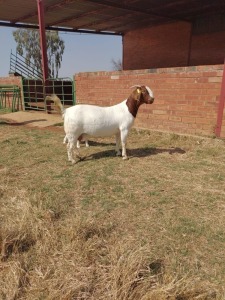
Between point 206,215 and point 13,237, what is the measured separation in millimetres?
2229

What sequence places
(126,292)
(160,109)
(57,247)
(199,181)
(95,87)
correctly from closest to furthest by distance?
(126,292)
(57,247)
(199,181)
(160,109)
(95,87)

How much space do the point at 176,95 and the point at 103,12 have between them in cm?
893

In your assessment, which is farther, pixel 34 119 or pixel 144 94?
pixel 34 119

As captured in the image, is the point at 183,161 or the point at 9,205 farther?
the point at 183,161

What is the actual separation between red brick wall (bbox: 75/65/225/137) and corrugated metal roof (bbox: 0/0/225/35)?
469 centimetres

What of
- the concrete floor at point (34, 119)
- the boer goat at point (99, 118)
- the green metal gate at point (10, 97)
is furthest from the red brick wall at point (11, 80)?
the boer goat at point (99, 118)

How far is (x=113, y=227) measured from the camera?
121 inches

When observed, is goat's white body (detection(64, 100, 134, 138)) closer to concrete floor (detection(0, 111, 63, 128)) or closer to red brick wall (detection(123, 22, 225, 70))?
concrete floor (detection(0, 111, 63, 128))

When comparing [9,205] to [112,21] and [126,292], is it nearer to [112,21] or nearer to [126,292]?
[126,292]

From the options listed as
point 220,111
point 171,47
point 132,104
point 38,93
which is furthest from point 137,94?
point 171,47

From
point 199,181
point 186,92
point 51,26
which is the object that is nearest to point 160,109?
point 186,92

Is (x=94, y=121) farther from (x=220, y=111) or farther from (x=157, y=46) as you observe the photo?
(x=157, y=46)

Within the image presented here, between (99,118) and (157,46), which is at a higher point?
(157,46)

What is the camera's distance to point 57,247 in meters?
2.67
